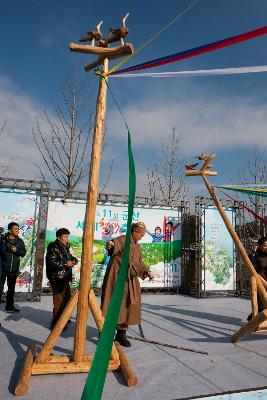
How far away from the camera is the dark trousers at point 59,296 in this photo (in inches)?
213

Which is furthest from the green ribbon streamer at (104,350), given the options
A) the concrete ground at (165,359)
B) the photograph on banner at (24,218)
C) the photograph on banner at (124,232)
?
the photograph on banner at (124,232)

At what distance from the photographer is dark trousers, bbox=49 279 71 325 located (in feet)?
17.7

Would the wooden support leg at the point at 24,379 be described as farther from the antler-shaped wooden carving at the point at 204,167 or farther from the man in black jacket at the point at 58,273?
the antler-shaped wooden carving at the point at 204,167

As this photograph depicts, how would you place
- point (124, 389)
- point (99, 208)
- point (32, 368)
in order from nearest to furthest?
point (124, 389) < point (32, 368) < point (99, 208)

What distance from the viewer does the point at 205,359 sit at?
3.99 metres

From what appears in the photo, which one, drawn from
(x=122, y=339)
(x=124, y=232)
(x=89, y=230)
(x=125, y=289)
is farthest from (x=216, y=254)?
(x=89, y=230)

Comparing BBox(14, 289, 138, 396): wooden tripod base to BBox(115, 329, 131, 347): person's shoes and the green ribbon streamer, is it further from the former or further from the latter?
the green ribbon streamer

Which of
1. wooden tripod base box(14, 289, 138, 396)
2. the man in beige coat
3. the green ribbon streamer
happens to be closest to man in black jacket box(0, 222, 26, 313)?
the man in beige coat

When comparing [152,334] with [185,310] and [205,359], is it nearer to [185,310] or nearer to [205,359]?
[205,359]

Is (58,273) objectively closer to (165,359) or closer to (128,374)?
(165,359)

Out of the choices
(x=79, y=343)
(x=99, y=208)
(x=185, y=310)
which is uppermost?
(x=99, y=208)

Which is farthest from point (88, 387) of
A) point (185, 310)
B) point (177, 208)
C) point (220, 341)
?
point (177, 208)

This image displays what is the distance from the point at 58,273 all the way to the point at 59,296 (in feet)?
1.25

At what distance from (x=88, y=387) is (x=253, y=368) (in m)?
2.79
